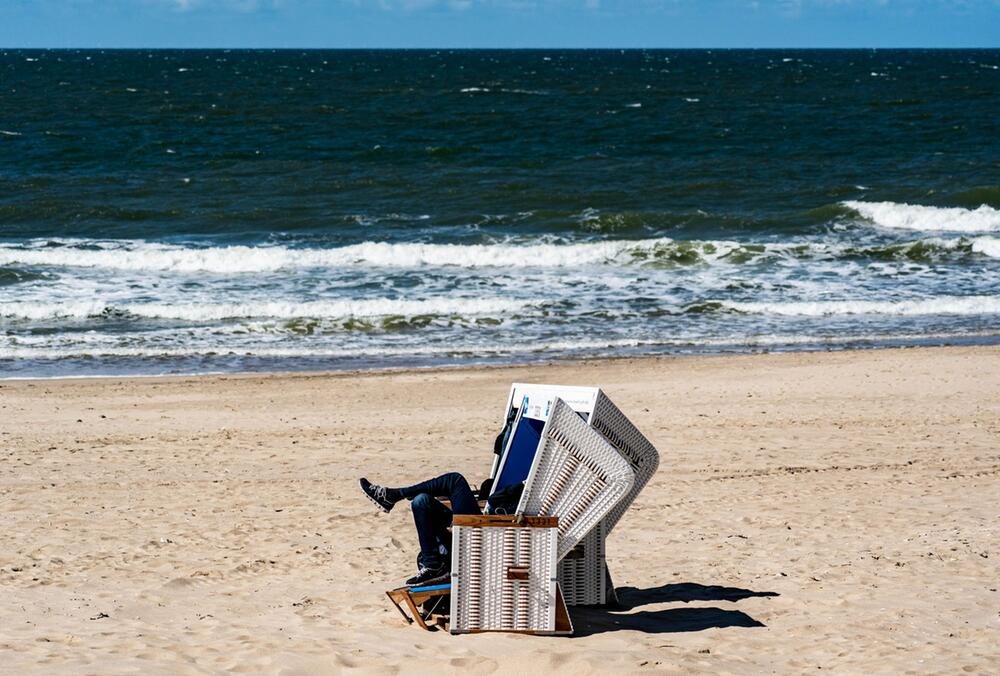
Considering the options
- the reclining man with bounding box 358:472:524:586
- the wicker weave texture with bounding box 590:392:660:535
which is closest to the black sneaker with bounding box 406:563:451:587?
the reclining man with bounding box 358:472:524:586

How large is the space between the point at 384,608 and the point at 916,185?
26064 mm

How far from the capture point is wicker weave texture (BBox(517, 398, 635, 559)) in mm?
5609

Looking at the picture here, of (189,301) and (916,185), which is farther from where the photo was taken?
(916,185)

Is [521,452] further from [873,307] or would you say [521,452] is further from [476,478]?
[873,307]

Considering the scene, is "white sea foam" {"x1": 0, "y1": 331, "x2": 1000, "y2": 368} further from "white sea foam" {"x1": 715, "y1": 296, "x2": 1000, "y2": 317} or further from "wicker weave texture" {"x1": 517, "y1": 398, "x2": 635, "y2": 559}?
"wicker weave texture" {"x1": 517, "y1": 398, "x2": 635, "y2": 559}

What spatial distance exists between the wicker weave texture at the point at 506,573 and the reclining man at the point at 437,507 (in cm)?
26

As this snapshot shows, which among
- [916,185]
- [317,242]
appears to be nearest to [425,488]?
[317,242]

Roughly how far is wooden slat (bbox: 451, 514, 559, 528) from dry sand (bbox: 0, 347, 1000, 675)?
53cm

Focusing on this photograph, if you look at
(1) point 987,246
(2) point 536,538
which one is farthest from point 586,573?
(1) point 987,246

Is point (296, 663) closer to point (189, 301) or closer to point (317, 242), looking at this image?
point (189, 301)

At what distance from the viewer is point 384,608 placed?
6.26 meters

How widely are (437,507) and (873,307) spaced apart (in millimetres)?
12600

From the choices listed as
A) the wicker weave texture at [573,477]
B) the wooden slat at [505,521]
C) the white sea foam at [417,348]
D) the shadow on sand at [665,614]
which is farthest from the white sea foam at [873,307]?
the wooden slat at [505,521]

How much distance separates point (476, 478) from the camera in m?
9.33
